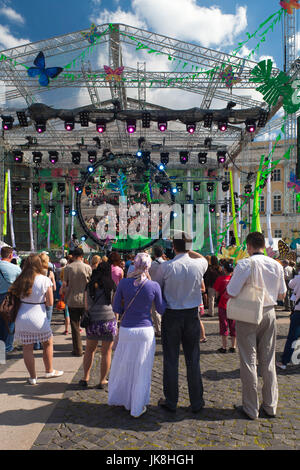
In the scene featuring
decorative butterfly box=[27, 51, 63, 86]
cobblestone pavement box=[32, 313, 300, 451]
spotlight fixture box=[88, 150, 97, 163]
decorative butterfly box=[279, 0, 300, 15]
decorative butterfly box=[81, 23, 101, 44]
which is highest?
decorative butterfly box=[81, 23, 101, 44]

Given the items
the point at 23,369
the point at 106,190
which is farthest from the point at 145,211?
the point at 23,369

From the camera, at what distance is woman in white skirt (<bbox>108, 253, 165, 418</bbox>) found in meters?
3.89

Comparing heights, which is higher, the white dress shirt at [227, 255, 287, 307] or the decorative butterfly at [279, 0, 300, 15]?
the decorative butterfly at [279, 0, 300, 15]

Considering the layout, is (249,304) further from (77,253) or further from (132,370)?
(77,253)

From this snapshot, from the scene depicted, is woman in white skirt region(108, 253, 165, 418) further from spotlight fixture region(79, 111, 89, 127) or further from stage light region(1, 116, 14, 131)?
stage light region(1, 116, 14, 131)

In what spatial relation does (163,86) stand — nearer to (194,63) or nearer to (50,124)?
(194,63)

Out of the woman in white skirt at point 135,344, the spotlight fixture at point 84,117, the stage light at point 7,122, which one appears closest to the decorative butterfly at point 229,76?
the spotlight fixture at point 84,117

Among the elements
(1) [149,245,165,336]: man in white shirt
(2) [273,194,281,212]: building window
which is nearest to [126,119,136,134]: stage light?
(1) [149,245,165,336]: man in white shirt

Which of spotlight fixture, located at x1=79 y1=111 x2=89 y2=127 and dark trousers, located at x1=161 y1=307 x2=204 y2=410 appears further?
spotlight fixture, located at x1=79 y1=111 x2=89 y2=127

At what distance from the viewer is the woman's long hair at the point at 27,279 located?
15.9 feet

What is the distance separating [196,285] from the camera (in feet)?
13.5

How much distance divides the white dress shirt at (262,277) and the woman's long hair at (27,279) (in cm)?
247

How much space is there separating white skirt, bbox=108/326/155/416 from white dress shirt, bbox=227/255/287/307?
1016mm

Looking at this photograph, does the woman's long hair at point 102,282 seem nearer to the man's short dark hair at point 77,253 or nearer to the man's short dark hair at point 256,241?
the man's short dark hair at point 77,253
